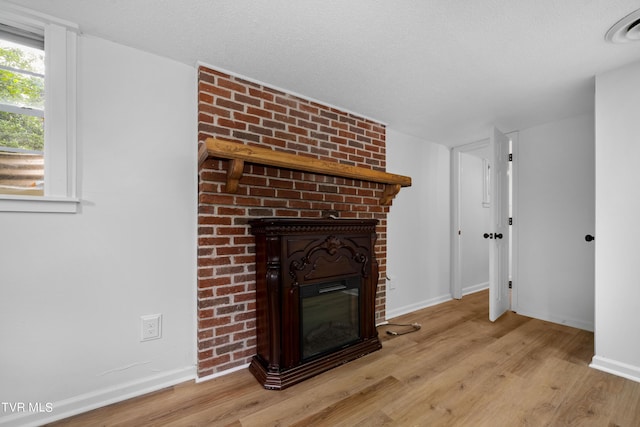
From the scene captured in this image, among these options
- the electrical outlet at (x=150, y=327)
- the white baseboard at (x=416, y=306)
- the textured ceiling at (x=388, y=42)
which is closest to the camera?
the textured ceiling at (x=388, y=42)

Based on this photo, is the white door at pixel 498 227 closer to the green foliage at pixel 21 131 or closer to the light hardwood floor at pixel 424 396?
the light hardwood floor at pixel 424 396

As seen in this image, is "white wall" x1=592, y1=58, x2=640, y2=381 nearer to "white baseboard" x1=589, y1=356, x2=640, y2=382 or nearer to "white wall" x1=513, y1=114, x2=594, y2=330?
"white baseboard" x1=589, y1=356, x2=640, y2=382

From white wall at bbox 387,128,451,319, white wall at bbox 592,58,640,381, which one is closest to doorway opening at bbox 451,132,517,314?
white wall at bbox 387,128,451,319

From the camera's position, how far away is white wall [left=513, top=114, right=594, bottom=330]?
9.02ft

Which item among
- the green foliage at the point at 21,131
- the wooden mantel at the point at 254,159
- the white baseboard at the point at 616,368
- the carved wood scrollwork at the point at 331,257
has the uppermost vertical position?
the green foliage at the point at 21,131

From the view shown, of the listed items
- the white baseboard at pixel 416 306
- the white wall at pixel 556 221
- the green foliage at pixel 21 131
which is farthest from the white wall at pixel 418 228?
the green foliage at pixel 21 131

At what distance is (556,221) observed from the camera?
2.95 m

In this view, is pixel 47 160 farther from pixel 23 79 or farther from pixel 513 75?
pixel 513 75

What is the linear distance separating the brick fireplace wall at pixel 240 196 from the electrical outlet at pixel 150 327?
241 mm

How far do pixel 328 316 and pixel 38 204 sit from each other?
1.82m

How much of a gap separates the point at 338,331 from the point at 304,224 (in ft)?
2.90

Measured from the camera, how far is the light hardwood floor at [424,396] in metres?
1.49

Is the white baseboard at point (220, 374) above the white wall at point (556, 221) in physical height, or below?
below

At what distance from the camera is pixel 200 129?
186cm
